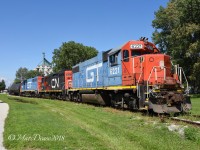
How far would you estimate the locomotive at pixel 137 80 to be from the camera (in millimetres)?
14867

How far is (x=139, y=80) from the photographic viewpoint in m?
16.2

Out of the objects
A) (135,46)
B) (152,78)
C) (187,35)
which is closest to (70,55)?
(187,35)

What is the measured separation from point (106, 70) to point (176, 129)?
35.7 ft

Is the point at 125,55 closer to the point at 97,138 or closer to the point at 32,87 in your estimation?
the point at 97,138

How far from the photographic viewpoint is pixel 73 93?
31.0m

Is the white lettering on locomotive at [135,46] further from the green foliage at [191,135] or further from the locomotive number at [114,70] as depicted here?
the green foliage at [191,135]

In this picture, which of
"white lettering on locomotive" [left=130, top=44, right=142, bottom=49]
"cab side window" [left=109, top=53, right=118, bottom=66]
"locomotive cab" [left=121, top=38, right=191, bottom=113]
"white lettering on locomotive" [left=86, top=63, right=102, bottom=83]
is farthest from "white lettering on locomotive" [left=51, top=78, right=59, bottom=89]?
"white lettering on locomotive" [left=130, top=44, right=142, bottom=49]

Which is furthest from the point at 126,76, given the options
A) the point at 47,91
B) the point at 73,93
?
the point at 47,91

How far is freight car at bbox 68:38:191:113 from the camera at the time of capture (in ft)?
48.7

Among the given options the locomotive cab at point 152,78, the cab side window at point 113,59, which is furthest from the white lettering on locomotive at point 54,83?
the locomotive cab at point 152,78

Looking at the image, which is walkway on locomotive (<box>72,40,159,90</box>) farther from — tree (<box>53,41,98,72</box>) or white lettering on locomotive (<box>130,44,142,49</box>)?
tree (<box>53,41,98,72</box>)

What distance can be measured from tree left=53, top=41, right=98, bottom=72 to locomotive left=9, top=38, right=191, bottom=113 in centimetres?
6054

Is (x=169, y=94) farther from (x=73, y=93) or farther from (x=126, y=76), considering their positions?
(x=73, y=93)

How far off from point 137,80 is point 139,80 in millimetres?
335
